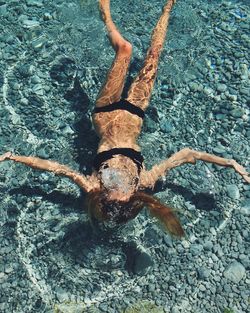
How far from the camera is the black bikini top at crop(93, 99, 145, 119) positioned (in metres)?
6.99

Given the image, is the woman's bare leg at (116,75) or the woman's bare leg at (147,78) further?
the woman's bare leg at (147,78)

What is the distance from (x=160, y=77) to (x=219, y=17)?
199cm

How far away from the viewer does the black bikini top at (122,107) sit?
6.99 meters

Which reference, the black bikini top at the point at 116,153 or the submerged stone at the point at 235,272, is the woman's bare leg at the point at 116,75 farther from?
the submerged stone at the point at 235,272

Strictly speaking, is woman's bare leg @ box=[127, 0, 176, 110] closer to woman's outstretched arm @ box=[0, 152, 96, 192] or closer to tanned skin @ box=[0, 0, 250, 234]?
tanned skin @ box=[0, 0, 250, 234]

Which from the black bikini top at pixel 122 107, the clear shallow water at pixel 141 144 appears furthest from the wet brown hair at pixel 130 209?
the black bikini top at pixel 122 107

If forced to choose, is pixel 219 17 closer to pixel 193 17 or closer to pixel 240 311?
pixel 193 17

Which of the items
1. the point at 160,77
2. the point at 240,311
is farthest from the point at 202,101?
the point at 240,311

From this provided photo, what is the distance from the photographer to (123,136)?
22.1 feet

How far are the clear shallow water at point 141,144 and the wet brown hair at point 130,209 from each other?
1052 mm

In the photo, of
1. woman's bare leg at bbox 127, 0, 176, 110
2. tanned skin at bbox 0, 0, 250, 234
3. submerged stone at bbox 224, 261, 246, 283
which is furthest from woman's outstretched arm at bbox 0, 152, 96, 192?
A: submerged stone at bbox 224, 261, 246, 283

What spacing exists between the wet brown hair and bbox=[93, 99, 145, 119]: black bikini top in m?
1.38

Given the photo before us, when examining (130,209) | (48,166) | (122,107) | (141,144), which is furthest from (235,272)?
(48,166)

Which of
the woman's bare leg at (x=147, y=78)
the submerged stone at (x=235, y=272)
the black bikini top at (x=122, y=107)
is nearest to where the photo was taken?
the black bikini top at (x=122, y=107)
